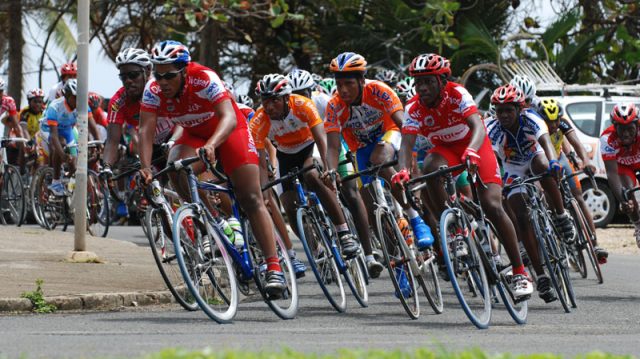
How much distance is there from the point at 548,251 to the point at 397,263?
5.60ft

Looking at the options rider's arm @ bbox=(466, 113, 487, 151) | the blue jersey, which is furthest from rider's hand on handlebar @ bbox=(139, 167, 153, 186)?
the blue jersey

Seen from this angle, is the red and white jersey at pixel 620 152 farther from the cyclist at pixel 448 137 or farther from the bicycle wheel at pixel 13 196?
the bicycle wheel at pixel 13 196

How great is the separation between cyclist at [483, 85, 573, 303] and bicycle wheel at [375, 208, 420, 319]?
1322 millimetres

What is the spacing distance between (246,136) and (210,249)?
90cm

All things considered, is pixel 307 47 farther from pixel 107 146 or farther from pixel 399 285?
pixel 399 285

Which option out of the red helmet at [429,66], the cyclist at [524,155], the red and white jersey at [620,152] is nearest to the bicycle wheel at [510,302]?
the cyclist at [524,155]

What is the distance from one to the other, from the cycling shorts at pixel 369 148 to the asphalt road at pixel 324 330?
125cm

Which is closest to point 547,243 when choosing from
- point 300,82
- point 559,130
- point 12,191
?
point 300,82

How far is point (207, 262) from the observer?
9.84 metres

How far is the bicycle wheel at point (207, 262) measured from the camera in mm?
9688

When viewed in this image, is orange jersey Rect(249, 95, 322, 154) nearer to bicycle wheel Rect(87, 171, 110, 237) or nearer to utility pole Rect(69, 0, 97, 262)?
utility pole Rect(69, 0, 97, 262)

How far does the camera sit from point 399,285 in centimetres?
1051

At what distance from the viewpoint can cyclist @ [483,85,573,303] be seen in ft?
38.0

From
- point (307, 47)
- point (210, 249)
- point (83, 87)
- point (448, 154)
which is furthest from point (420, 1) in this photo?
point (210, 249)
